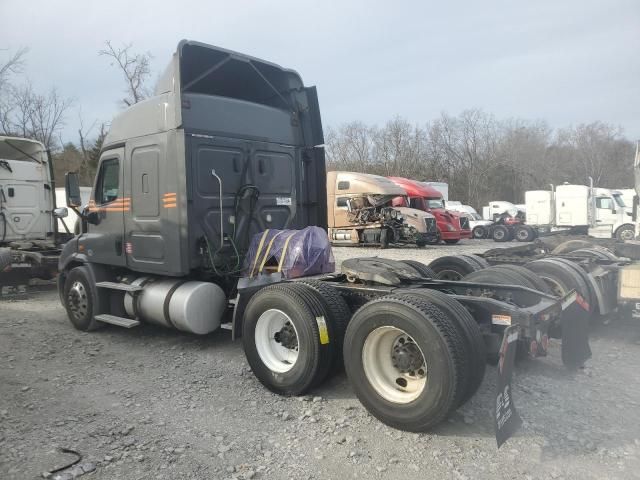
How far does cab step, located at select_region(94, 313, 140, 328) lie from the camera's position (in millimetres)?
6411

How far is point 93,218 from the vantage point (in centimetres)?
725

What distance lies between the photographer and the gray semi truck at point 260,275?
376 centimetres

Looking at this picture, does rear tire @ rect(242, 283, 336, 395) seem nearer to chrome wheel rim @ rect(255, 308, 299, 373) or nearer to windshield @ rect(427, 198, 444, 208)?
chrome wheel rim @ rect(255, 308, 299, 373)

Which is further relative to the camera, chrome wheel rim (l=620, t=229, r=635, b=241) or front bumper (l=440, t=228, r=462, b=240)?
front bumper (l=440, t=228, r=462, b=240)

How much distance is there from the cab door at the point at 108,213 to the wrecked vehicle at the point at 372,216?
46.2 ft

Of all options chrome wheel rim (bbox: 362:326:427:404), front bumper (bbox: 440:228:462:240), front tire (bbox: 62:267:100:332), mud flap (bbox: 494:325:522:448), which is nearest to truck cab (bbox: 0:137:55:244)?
front tire (bbox: 62:267:100:332)

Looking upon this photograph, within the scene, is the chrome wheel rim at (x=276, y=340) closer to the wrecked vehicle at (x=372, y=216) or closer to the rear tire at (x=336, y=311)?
the rear tire at (x=336, y=311)

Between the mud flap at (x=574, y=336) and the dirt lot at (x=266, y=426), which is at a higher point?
the mud flap at (x=574, y=336)

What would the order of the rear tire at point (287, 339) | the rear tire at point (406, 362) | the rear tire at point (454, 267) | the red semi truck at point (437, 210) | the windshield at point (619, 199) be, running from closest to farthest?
the rear tire at point (406, 362) < the rear tire at point (287, 339) < the rear tire at point (454, 267) < the red semi truck at point (437, 210) < the windshield at point (619, 199)

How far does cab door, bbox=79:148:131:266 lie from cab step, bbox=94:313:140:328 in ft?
2.34

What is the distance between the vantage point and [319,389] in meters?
4.74

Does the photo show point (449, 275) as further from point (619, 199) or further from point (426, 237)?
point (619, 199)

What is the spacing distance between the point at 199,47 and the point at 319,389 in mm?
4130

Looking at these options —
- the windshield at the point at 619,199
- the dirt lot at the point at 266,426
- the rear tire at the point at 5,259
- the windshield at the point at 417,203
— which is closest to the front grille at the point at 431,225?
the windshield at the point at 417,203
